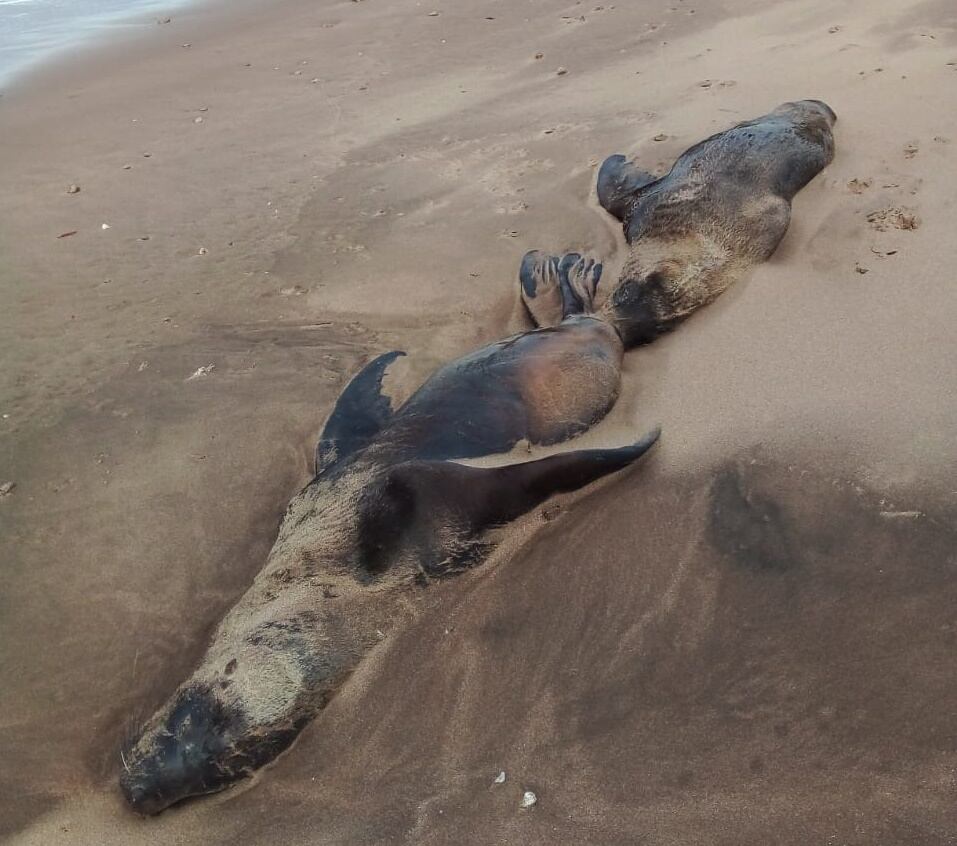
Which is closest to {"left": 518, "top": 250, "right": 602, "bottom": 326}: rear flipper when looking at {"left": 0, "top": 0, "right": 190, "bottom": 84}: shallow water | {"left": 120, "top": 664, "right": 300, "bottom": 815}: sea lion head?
{"left": 120, "top": 664, "right": 300, "bottom": 815}: sea lion head

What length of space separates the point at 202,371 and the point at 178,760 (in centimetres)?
216

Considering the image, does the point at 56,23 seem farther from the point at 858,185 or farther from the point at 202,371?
the point at 858,185

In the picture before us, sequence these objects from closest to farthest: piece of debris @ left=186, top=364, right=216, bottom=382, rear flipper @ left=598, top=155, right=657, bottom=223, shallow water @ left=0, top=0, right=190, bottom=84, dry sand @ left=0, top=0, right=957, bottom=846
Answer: dry sand @ left=0, top=0, right=957, bottom=846 < piece of debris @ left=186, top=364, right=216, bottom=382 < rear flipper @ left=598, top=155, right=657, bottom=223 < shallow water @ left=0, top=0, right=190, bottom=84

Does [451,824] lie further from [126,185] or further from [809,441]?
[126,185]

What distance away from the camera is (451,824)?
2.39m

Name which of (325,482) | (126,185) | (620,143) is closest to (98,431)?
(325,482)

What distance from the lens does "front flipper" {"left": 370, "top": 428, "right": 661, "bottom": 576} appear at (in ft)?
10.3

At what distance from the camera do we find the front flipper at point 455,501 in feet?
10.3

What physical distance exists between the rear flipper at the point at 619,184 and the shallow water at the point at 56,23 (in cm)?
692

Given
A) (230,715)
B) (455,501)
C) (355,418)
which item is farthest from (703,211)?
(230,715)

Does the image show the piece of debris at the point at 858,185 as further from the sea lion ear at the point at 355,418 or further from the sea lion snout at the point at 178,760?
the sea lion snout at the point at 178,760

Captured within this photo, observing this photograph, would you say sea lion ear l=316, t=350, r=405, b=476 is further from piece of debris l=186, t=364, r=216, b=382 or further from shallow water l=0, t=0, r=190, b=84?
shallow water l=0, t=0, r=190, b=84

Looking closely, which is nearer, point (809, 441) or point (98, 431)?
point (809, 441)

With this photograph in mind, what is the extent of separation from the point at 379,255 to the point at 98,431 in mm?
1929
